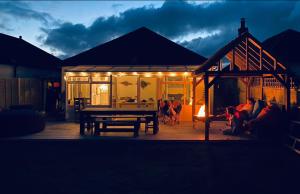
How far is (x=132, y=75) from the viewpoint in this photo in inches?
613

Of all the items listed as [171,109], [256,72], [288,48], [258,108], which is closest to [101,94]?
[171,109]

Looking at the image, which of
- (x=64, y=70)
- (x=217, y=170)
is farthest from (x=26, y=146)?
(x=64, y=70)

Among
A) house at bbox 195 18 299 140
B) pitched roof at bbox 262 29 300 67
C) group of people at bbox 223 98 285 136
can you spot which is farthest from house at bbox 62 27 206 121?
pitched roof at bbox 262 29 300 67

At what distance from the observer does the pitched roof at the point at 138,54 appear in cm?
1593

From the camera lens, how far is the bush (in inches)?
409

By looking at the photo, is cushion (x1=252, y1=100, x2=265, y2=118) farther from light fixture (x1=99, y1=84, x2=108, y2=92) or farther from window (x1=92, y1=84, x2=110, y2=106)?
light fixture (x1=99, y1=84, x2=108, y2=92)

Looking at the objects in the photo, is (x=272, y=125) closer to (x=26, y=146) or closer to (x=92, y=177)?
(x=92, y=177)

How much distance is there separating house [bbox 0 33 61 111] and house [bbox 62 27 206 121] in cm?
188

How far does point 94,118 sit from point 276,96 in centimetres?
637

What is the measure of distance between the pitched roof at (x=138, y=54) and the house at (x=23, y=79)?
5.94 feet

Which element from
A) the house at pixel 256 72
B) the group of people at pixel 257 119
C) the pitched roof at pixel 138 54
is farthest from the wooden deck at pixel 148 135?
the pitched roof at pixel 138 54

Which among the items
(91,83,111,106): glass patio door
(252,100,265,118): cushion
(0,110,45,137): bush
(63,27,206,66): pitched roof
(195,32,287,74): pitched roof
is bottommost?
(0,110,45,137): bush

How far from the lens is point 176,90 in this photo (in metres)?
15.6

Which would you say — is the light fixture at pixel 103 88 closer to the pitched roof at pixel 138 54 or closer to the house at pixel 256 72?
the pitched roof at pixel 138 54
